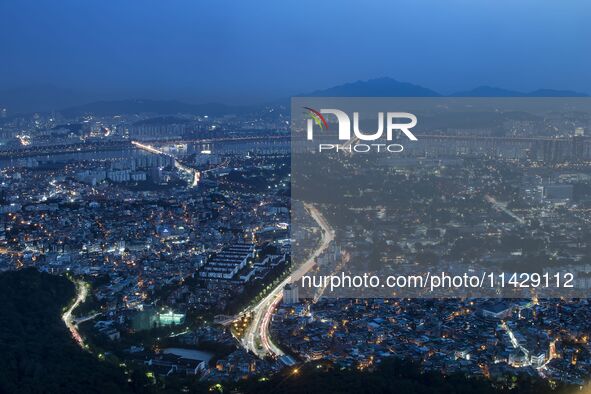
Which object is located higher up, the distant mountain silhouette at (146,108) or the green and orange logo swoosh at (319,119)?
the distant mountain silhouette at (146,108)

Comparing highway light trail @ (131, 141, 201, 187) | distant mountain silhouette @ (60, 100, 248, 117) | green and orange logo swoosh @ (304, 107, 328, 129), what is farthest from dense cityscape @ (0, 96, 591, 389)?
distant mountain silhouette @ (60, 100, 248, 117)

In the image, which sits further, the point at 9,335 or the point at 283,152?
the point at 283,152

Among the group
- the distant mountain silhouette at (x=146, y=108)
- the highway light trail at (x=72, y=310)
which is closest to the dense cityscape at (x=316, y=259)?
the highway light trail at (x=72, y=310)

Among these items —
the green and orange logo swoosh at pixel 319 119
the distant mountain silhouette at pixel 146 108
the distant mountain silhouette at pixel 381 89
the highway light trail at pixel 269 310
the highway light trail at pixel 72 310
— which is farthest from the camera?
the distant mountain silhouette at pixel 146 108

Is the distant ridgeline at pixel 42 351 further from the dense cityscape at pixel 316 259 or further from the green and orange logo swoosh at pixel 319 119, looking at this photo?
the green and orange logo swoosh at pixel 319 119

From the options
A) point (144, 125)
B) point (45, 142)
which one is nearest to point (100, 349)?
point (45, 142)

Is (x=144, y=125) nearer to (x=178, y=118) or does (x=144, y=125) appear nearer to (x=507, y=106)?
(x=178, y=118)

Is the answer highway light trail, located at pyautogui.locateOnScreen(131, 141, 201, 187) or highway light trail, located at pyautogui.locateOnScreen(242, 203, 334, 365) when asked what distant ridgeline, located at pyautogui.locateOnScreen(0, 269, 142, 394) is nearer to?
highway light trail, located at pyautogui.locateOnScreen(242, 203, 334, 365)
